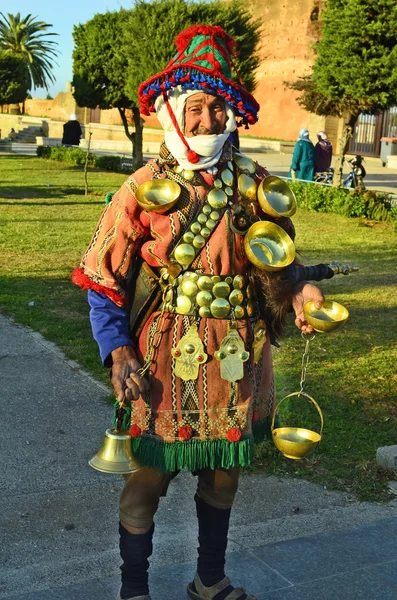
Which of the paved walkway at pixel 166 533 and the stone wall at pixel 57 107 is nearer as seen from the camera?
the paved walkway at pixel 166 533

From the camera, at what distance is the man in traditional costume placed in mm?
2787

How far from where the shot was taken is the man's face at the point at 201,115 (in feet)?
9.11

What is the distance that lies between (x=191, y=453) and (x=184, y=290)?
0.54 metres

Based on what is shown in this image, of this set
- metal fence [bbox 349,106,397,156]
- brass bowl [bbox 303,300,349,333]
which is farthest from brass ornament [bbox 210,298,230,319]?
metal fence [bbox 349,106,397,156]

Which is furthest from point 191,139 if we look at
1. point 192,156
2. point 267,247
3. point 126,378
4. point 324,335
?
point 324,335

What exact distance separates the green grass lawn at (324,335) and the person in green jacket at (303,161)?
4.75 feet

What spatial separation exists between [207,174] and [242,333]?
0.55 meters

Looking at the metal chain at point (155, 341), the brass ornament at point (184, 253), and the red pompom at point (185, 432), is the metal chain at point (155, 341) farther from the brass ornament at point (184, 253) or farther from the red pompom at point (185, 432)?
the red pompom at point (185, 432)

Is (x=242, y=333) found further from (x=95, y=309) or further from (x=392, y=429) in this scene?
(x=392, y=429)

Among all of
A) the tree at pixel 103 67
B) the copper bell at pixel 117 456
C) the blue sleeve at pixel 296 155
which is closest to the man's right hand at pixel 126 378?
the copper bell at pixel 117 456

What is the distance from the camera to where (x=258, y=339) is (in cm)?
294

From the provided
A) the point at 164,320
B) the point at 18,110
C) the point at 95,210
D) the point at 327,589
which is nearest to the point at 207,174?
the point at 164,320

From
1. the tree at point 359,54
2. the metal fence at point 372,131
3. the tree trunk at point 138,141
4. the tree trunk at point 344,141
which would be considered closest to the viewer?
the tree at point 359,54

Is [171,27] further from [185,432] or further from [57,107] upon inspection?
[57,107]
